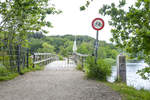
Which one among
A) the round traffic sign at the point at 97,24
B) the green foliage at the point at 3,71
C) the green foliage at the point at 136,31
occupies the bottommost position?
the green foliage at the point at 3,71

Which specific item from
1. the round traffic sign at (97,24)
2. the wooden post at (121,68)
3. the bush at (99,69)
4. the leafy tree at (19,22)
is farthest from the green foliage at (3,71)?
the wooden post at (121,68)

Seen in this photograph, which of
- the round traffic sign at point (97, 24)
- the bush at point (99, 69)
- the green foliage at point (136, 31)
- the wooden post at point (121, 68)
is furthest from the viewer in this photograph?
the round traffic sign at point (97, 24)

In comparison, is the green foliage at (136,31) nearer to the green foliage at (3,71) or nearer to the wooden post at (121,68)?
the wooden post at (121,68)

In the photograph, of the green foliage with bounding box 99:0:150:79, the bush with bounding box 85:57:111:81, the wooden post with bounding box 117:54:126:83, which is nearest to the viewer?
the green foliage with bounding box 99:0:150:79

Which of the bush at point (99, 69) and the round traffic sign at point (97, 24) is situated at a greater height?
the round traffic sign at point (97, 24)

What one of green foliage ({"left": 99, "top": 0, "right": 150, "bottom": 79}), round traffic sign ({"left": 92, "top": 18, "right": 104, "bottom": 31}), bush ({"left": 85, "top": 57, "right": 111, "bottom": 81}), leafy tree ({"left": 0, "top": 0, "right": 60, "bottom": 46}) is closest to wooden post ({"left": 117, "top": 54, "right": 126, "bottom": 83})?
bush ({"left": 85, "top": 57, "right": 111, "bottom": 81})

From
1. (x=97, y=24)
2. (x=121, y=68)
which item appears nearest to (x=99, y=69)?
(x=121, y=68)

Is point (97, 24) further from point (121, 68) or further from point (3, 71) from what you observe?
point (3, 71)

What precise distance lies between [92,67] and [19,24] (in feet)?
12.0

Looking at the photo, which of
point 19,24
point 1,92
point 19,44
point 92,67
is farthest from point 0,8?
point 92,67

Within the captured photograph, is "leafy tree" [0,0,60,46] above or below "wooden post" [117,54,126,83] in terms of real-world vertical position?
above

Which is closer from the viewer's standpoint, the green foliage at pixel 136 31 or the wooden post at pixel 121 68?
the green foliage at pixel 136 31

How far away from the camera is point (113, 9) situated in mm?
11867

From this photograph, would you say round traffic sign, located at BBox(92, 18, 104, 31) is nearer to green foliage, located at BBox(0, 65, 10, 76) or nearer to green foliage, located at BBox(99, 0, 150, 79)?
green foliage, located at BBox(99, 0, 150, 79)
